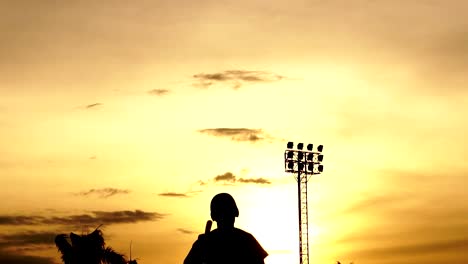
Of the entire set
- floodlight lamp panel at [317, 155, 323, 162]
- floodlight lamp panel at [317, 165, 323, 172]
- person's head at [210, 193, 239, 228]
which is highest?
floodlight lamp panel at [317, 155, 323, 162]

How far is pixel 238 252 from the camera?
10750 mm

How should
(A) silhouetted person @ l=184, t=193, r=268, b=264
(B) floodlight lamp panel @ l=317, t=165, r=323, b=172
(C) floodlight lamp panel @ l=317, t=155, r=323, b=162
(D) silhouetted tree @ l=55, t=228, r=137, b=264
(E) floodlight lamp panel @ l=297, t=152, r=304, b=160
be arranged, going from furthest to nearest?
(C) floodlight lamp panel @ l=317, t=155, r=323, b=162 → (B) floodlight lamp panel @ l=317, t=165, r=323, b=172 → (E) floodlight lamp panel @ l=297, t=152, r=304, b=160 → (D) silhouetted tree @ l=55, t=228, r=137, b=264 → (A) silhouetted person @ l=184, t=193, r=268, b=264

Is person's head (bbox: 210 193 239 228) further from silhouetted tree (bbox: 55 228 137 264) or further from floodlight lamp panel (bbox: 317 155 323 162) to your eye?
floodlight lamp panel (bbox: 317 155 323 162)

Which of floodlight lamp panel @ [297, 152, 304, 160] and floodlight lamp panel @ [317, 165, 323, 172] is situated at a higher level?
floodlight lamp panel @ [297, 152, 304, 160]

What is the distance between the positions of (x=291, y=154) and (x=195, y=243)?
6826 cm

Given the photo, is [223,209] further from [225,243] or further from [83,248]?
[83,248]

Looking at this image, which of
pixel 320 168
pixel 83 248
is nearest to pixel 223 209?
pixel 83 248

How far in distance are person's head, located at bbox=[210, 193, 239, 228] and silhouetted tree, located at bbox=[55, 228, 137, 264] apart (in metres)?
35.8

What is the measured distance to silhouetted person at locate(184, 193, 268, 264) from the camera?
10672mm

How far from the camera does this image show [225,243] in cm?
1079

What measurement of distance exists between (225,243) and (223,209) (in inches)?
15.9

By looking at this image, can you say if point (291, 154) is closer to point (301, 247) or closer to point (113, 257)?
point (301, 247)

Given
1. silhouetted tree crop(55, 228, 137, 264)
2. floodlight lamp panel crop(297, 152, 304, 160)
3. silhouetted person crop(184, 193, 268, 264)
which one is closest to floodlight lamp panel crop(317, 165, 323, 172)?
floodlight lamp panel crop(297, 152, 304, 160)

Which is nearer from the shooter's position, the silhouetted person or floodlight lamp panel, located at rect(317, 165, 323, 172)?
the silhouetted person
